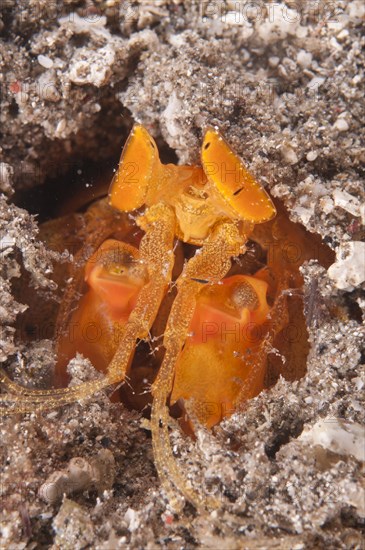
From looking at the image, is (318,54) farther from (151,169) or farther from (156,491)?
(156,491)

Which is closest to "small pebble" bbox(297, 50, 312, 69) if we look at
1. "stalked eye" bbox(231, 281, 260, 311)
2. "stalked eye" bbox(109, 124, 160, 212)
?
"stalked eye" bbox(109, 124, 160, 212)

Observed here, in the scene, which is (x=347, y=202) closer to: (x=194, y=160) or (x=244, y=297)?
(x=244, y=297)

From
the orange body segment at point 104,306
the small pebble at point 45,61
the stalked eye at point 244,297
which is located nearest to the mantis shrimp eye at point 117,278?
the orange body segment at point 104,306

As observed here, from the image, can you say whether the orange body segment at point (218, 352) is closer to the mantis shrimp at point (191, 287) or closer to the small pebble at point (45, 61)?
the mantis shrimp at point (191, 287)

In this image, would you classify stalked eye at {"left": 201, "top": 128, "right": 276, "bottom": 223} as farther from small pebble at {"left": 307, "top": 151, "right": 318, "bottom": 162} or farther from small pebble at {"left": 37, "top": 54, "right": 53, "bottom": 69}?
small pebble at {"left": 37, "top": 54, "right": 53, "bottom": 69}

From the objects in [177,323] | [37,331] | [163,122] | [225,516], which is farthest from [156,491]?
[163,122]

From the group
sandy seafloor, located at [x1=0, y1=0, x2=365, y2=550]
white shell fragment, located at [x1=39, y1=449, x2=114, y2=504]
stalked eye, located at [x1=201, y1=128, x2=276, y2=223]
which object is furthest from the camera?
stalked eye, located at [x1=201, y1=128, x2=276, y2=223]
